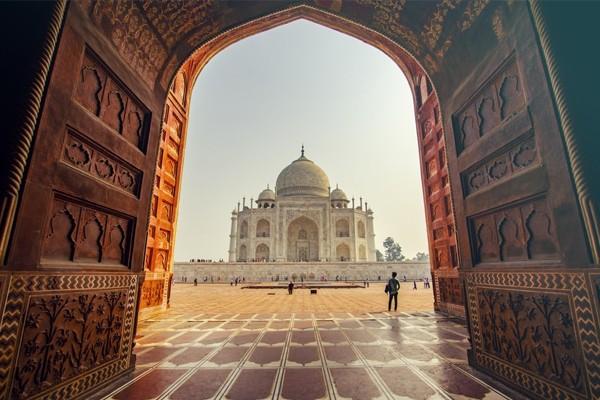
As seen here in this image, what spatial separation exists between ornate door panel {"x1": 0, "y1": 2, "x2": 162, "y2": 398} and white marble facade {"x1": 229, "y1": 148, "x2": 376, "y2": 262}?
31.4m

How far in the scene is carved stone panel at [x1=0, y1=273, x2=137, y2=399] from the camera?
1.98 m

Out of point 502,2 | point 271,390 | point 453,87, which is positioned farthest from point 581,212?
point 271,390

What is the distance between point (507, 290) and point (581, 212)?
119cm

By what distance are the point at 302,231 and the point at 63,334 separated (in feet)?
119

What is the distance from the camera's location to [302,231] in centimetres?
3834

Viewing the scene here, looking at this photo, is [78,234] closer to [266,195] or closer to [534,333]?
[534,333]

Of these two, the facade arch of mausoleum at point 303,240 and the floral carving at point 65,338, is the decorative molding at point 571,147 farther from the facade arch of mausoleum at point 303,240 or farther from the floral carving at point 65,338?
the facade arch of mausoleum at point 303,240

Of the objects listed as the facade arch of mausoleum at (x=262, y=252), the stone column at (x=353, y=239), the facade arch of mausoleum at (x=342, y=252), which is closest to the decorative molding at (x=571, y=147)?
the stone column at (x=353, y=239)

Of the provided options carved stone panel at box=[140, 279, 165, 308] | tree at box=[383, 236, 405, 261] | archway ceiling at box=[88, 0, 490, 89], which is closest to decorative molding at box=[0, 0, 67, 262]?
archway ceiling at box=[88, 0, 490, 89]

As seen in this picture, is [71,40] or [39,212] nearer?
[39,212]

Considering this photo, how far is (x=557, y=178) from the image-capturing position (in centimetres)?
227

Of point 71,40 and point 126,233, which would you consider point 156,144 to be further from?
point 71,40

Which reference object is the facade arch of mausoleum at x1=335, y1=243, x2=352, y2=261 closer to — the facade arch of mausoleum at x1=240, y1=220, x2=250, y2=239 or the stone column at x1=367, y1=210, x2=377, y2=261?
the stone column at x1=367, y1=210, x2=377, y2=261

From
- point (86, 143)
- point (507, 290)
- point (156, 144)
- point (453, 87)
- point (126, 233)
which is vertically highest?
point (453, 87)
